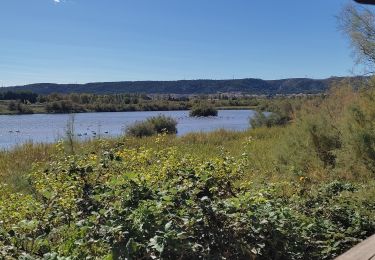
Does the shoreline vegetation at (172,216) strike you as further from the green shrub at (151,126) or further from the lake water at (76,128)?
the green shrub at (151,126)

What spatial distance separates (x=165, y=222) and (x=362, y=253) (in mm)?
1333

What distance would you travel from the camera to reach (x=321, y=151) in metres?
13.4

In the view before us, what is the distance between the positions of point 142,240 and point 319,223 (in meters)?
2.62

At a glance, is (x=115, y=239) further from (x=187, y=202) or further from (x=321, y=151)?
(x=321, y=151)

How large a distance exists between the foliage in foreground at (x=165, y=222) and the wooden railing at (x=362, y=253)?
3.44 feet

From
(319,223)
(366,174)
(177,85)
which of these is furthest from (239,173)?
(177,85)

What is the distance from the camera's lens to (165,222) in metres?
3.50

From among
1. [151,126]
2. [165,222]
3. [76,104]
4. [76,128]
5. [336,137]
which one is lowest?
[76,104]

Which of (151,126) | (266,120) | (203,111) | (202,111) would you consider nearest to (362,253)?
(151,126)

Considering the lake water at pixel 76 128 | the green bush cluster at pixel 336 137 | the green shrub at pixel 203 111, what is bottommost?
the green shrub at pixel 203 111

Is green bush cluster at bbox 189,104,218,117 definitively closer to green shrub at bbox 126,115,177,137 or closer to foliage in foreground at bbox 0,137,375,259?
green shrub at bbox 126,115,177,137

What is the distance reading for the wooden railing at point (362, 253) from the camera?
2760 mm

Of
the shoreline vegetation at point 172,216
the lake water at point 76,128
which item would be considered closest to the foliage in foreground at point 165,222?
the shoreline vegetation at point 172,216

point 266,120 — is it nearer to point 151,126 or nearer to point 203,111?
point 151,126
